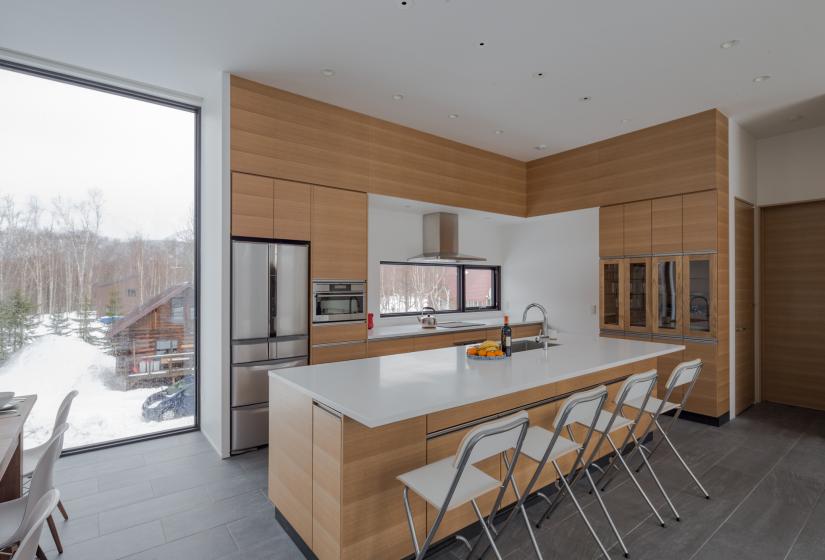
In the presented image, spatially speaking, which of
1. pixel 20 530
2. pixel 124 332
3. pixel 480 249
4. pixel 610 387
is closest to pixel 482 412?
pixel 610 387

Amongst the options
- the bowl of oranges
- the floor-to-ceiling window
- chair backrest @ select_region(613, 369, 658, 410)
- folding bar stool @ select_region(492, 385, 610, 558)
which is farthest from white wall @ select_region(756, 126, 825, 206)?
the floor-to-ceiling window

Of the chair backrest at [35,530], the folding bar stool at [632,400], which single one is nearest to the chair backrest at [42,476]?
the chair backrest at [35,530]

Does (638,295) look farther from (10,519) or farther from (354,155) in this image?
(10,519)

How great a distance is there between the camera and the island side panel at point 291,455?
2086mm

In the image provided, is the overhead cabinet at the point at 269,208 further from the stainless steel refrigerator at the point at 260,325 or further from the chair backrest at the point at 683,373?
the chair backrest at the point at 683,373

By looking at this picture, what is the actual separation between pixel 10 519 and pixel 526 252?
19.1ft

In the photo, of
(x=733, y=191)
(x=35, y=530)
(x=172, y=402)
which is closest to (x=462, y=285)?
(x=733, y=191)

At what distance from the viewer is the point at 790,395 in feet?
15.5

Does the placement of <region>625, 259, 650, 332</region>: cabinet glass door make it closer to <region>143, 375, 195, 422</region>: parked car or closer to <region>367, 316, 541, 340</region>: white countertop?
<region>367, 316, 541, 340</region>: white countertop

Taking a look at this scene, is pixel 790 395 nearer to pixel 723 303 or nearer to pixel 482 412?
pixel 723 303

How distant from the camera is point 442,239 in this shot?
5293 millimetres

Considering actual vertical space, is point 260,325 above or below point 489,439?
above

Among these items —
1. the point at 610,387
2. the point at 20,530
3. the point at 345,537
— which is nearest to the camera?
the point at 20,530

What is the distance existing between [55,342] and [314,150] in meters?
2.57
